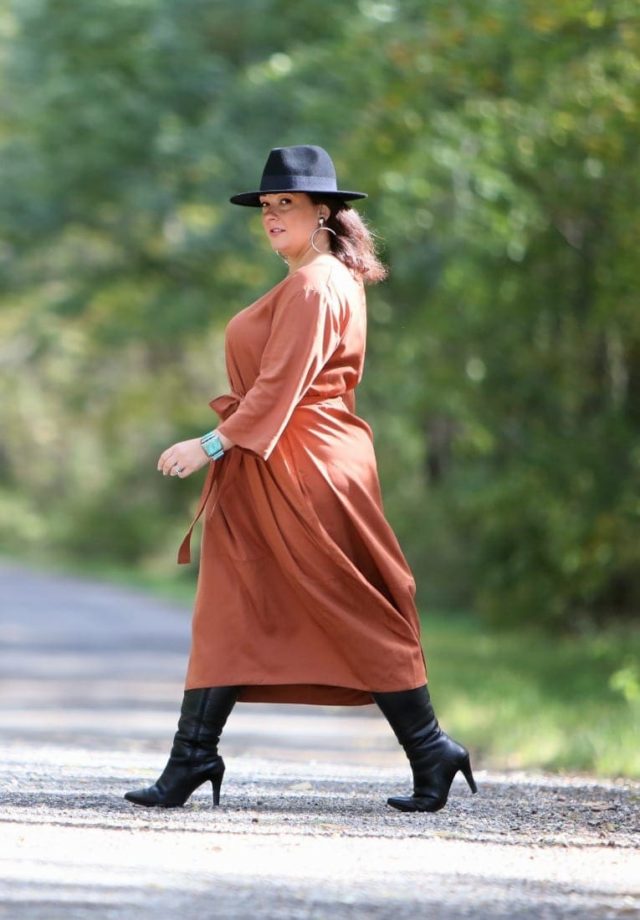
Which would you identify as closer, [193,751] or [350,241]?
[193,751]

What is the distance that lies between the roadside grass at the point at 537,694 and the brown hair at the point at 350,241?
3.23 metres

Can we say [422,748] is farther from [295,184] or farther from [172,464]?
[295,184]

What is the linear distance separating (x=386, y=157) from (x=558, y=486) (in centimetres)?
294

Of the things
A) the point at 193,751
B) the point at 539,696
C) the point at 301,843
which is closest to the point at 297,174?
the point at 193,751

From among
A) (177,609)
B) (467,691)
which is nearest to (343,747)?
(467,691)

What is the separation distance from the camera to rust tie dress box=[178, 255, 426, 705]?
248 inches

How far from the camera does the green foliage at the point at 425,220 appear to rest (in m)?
14.6

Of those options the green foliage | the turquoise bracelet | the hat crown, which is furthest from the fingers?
the green foliage

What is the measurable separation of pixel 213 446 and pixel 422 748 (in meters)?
1.13

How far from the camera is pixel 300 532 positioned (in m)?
6.38

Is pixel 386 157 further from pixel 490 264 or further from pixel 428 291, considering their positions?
pixel 428 291

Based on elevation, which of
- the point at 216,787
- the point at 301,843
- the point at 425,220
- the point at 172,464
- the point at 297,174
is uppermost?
the point at 425,220

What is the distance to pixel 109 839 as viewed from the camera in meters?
5.60

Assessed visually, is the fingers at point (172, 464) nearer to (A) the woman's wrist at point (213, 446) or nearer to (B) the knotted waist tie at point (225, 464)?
(A) the woman's wrist at point (213, 446)
